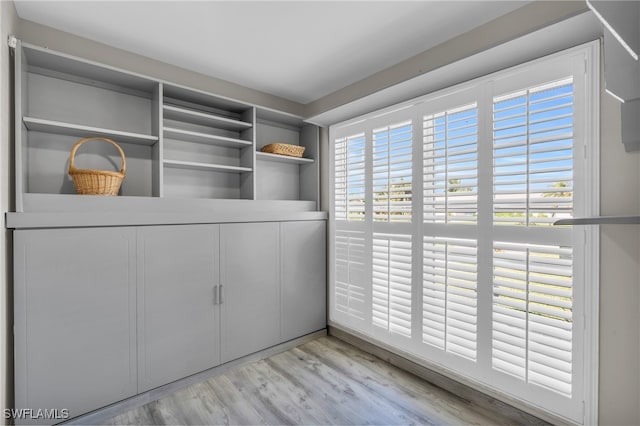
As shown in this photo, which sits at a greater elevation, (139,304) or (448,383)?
(139,304)

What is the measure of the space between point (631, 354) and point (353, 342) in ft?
6.24

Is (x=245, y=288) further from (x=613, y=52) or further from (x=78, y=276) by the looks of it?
(x=613, y=52)

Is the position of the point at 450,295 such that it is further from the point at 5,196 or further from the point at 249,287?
the point at 5,196

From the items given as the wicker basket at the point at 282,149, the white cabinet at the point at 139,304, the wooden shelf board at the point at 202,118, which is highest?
the wooden shelf board at the point at 202,118

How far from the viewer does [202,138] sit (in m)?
2.57

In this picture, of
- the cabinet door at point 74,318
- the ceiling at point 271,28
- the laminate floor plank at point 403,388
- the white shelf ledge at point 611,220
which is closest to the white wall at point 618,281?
the laminate floor plank at point 403,388

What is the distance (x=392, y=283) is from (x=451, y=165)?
3.32ft

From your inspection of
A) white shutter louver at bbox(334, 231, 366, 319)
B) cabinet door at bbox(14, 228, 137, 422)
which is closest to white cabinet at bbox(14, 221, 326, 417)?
cabinet door at bbox(14, 228, 137, 422)

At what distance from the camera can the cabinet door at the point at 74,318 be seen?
1.68 m

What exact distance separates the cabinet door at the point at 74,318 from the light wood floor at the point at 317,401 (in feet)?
0.98

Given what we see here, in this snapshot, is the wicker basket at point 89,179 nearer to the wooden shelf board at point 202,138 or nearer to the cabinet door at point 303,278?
the wooden shelf board at point 202,138

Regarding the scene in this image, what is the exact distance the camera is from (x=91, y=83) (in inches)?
85.1

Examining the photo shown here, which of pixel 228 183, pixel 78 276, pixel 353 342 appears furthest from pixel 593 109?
pixel 78 276

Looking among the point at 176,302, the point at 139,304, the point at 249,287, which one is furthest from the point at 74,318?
the point at 249,287
